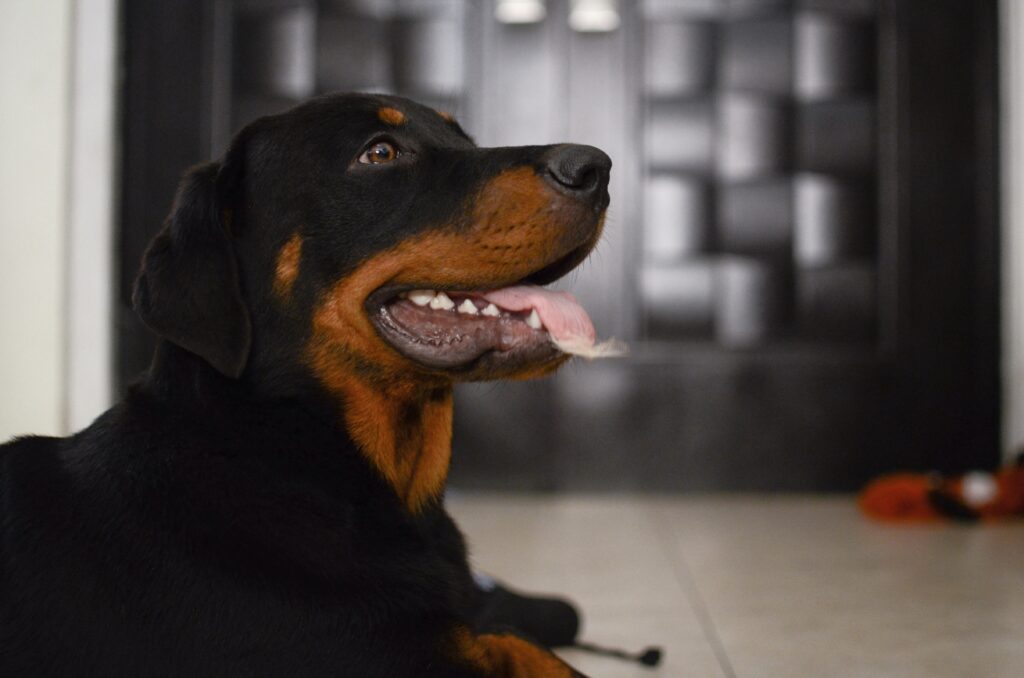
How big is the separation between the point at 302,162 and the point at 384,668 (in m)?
0.72

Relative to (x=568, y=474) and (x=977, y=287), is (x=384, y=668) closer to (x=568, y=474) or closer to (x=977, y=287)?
(x=568, y=474)

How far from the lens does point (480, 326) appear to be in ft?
4.61

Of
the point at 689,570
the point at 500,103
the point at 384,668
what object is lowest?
the point at 689,570

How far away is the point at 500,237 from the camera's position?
1.37 metres

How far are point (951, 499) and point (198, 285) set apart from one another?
2.83 m

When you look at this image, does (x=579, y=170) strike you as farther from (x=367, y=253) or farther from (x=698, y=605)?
(x=698, y=605)

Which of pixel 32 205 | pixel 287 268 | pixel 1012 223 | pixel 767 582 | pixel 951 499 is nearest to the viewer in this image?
pixel 287 268

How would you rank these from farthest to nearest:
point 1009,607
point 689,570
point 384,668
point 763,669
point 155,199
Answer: point 155,199 → point 689,570 → point 1009,607 → point 763,669 → point 384,668

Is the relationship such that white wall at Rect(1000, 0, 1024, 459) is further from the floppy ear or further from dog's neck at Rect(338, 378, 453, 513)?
the floppy ear

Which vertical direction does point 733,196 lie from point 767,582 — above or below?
above

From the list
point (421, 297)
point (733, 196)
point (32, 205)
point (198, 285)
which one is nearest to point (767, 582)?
point (421, 297)

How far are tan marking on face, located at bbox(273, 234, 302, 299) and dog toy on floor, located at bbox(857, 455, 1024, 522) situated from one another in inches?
106

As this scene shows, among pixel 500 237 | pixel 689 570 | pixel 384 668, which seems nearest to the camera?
pixel 384 668

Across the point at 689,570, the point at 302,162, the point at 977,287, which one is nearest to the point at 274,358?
the point at 302,162
